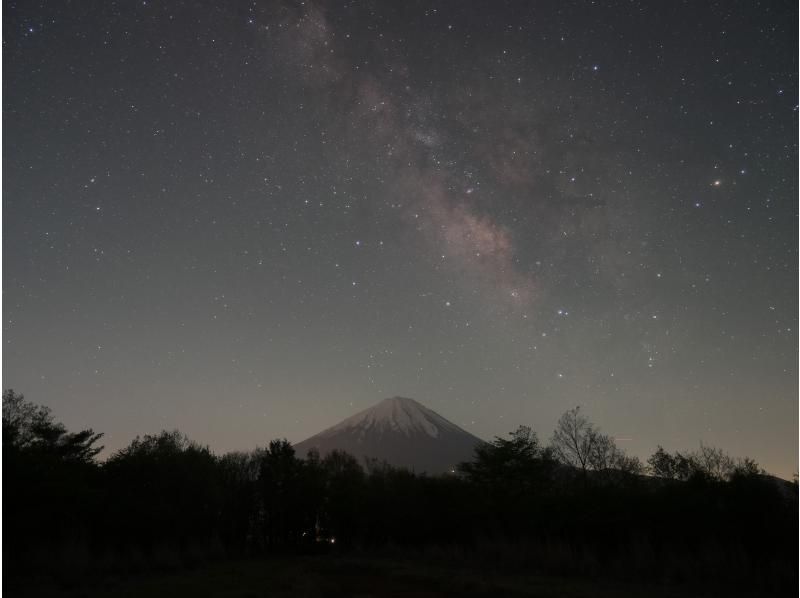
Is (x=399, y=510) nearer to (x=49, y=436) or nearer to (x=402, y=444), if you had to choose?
(x=49, y=436)

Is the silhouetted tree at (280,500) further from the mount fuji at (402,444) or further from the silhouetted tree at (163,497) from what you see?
the mount fuji at (402,444)

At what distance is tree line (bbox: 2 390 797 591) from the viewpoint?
16.1 meters

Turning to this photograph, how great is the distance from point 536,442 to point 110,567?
2468cm

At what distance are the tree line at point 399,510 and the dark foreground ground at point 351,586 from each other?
219cm

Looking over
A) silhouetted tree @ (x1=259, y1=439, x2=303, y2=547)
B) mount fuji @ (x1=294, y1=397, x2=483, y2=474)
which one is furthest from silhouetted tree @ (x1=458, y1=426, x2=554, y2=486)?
mount fuji @ (x1=294, y1=397, x2=483, y2=474)

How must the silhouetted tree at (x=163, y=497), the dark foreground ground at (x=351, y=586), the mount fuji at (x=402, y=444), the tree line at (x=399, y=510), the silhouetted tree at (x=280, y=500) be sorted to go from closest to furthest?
1. the dark foreground ground at (x=351, y=586)
2. the tree line at (x=399, y=510)
3. the silhouetted tree at (x=163, y=497)
4. the silhouetted tree at (x=280, y=500)
5. the mount fuji at (x=402, y=444)

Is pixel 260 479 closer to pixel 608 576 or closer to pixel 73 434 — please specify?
pixel 73 434

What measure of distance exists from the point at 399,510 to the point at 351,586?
16.2 meters

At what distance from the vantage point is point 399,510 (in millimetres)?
29000

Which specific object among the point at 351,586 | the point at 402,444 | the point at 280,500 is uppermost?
the point at 402,444

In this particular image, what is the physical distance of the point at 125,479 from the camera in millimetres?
25688

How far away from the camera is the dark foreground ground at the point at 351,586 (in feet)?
38.3

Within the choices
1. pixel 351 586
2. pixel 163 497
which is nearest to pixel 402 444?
pixel 163 497

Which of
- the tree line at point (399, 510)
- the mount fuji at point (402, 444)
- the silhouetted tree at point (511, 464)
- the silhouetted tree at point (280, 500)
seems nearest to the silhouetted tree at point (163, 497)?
the tree line at point (399, 510)
